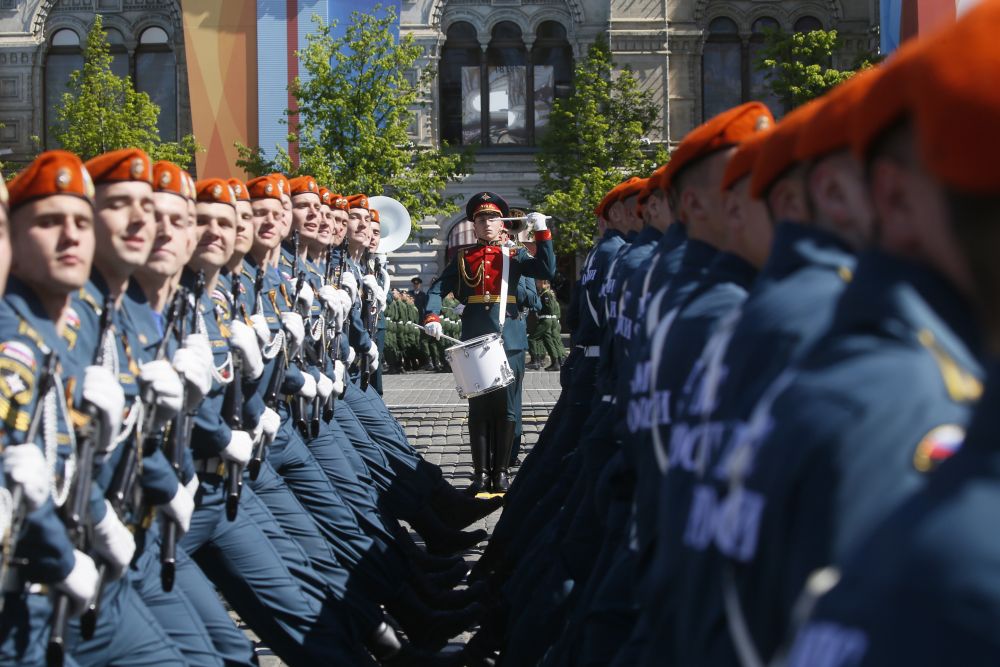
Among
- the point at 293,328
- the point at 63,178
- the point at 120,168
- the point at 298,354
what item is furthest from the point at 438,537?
the point at 63,178

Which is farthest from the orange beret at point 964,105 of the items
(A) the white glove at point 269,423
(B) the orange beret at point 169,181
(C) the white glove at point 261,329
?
(C) the white glove at point 261,329

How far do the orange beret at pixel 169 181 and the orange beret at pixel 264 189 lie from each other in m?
2.03

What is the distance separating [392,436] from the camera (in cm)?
866

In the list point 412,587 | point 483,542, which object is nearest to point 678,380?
point 412,587

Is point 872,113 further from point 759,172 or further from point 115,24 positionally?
point 115,24

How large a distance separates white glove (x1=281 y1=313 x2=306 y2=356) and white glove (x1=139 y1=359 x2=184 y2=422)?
2.41 meters

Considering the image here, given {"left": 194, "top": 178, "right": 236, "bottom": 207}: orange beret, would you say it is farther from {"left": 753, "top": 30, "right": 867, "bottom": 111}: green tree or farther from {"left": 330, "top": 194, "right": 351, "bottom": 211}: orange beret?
{"left": 753, "top": 30, "right": 867, "bottom": 111}: green tree

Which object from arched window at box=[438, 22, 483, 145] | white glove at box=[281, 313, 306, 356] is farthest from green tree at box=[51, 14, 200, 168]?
white glove at box=[281, 313, 306, 356]

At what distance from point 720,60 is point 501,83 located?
5297 millimetres

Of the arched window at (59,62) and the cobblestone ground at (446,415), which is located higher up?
the arched window at (59,62)

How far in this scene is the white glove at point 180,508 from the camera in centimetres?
443

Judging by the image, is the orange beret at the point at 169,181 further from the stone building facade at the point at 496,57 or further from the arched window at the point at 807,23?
the arched window at the point at 807,23

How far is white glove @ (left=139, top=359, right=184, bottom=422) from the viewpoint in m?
4.39

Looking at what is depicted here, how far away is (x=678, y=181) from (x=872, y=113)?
2.13 meters
